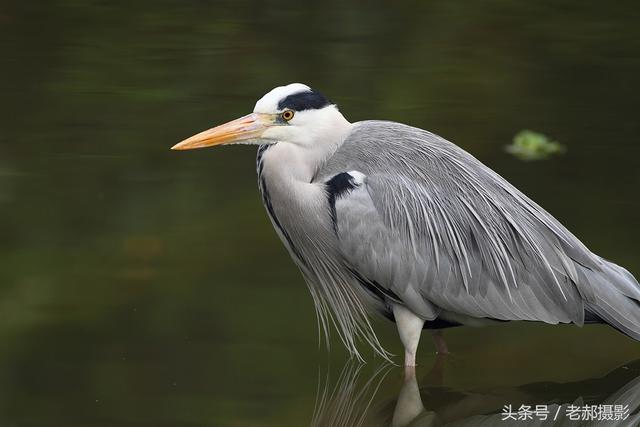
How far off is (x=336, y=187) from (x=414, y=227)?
1.23ft

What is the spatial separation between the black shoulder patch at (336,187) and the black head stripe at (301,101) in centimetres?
32

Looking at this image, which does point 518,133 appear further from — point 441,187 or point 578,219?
point 441,187

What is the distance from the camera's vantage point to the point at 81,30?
9.28 m

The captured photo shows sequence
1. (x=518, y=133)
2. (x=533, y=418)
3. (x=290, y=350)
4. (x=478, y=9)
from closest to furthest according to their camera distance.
Answer: (x=533, y=418) → (x=290, y=350) → (x=518, y=133) → (x=478, y=9)

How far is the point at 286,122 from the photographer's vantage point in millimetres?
5352

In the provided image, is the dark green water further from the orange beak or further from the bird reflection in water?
the orange beak

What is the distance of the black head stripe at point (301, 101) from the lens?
5.30 m

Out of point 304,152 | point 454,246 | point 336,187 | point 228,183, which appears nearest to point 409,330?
point 454,246

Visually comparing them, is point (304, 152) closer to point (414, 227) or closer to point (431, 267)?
point (414, 227)

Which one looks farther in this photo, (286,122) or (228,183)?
(228,183)

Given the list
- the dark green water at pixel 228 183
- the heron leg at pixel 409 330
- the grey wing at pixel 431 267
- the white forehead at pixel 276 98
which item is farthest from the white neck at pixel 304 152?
the dark green water at pixel 228 183

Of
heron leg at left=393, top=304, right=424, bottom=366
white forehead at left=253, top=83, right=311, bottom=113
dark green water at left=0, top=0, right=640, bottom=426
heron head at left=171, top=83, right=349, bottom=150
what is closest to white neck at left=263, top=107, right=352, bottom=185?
heron head at left=171, top=83, right=349, bottom=150

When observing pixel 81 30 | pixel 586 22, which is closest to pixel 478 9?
pixel 586 22

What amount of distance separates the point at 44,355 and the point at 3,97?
3.12 metres
